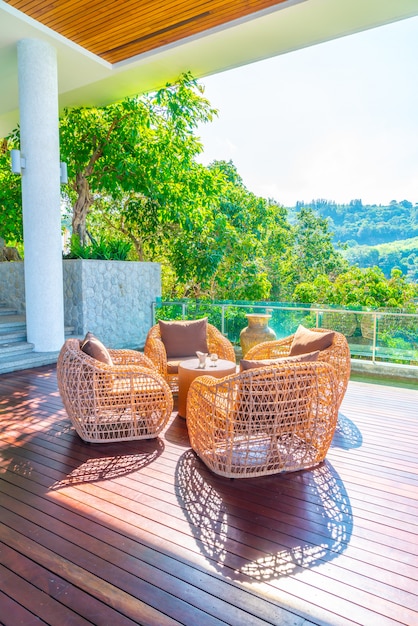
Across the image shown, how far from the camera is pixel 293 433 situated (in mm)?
3062

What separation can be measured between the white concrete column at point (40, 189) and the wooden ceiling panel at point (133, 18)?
1.83ft

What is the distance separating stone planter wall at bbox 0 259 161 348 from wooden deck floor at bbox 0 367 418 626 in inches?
164

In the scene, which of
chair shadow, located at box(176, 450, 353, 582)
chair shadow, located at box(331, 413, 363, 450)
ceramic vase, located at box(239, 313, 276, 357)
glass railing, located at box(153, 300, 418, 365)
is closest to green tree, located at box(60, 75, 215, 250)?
glass railing, located at box(153, 300, 418, 365)

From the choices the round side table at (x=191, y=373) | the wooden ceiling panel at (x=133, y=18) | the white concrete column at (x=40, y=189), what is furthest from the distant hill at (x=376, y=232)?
the round side table at (x=191, y=373)

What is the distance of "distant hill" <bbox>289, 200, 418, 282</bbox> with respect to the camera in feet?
74.9

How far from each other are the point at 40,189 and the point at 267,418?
528 cm

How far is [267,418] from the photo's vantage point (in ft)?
9.77

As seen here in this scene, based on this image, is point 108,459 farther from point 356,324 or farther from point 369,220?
point 369,220

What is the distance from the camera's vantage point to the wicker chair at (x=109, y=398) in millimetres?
3562

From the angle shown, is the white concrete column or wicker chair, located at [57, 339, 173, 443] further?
the white concrete column

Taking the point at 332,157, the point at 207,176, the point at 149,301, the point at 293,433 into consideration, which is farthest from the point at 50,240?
the point at 332,157

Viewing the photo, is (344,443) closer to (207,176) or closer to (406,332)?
(406,332)

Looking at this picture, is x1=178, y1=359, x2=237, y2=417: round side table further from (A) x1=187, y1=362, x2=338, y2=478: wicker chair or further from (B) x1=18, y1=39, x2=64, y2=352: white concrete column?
(B) x1=18, y1=39, x2=64, y2=352: white concrete column

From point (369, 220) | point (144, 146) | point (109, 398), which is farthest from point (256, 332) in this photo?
point (369, 220)
